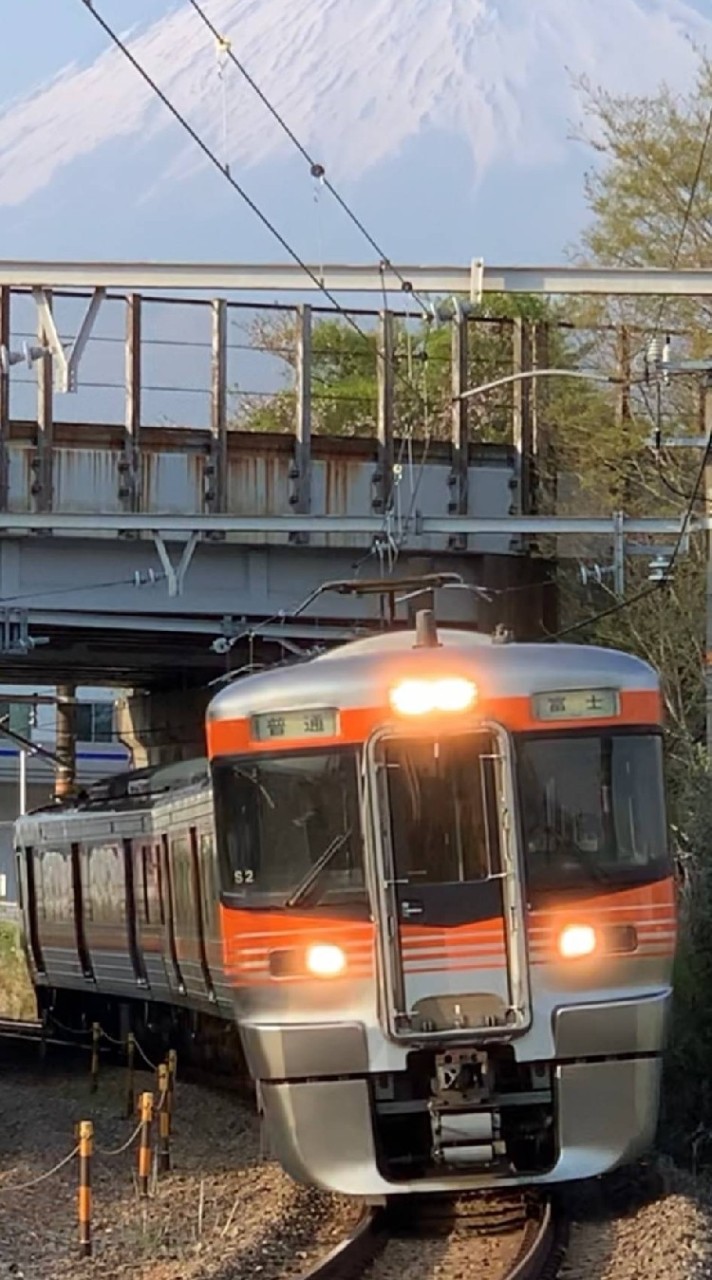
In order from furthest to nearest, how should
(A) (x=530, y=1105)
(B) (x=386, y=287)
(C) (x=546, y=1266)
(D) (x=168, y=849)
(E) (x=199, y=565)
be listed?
1. (E) (x=199, y=565)
2. (D) (x=168, y=849)
3. (B) (x=386, y=287)
4. (A) (x=530, y=1105)
5. (C) (x=546, y=1266)

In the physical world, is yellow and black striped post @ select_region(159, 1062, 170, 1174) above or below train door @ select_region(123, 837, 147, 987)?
below

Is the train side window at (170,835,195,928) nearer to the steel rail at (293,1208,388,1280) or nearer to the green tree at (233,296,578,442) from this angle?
the steel rail at (293,1208,388,1280)

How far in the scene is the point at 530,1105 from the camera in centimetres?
1069

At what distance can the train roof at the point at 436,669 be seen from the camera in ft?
35.7

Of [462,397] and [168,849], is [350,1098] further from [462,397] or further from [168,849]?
[462,397]

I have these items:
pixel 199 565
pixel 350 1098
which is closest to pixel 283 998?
pixel 350 1098

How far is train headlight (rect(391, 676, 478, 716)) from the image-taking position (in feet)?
35.3

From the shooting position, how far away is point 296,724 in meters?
11.0

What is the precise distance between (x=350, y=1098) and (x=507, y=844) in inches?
58.0

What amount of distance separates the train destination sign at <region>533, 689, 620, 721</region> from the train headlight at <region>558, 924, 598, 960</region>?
42.2 inches

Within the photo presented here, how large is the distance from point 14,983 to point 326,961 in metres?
27.3

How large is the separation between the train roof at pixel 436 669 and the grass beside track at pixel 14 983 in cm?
2503

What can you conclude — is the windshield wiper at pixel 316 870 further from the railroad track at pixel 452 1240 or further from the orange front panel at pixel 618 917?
the railroad track at pixel 452 1240

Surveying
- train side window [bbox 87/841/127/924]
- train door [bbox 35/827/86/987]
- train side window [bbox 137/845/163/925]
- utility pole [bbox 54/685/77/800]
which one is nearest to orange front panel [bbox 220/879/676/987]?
train side window [bbox 137/845/163/925]
